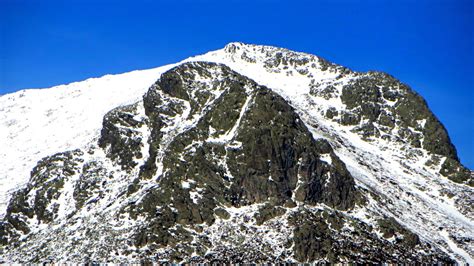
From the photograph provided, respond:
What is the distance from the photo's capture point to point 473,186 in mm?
158000

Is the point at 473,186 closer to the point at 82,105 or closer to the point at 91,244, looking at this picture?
the point at 91,244

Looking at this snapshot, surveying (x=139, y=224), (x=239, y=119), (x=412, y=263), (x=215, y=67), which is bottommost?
(x=412, y=263)

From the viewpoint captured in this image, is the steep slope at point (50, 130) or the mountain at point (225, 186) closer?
the mountain at point (225, 186)

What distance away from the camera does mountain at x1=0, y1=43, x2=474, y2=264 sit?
4382 inches

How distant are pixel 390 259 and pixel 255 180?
3002cm

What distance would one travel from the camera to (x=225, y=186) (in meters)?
123

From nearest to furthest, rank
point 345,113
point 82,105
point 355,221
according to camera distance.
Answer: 1. point 355,221
2. point 345,113
3. point 82,105

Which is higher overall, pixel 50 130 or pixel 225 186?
pixel 50 130

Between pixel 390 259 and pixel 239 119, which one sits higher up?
pixel 239 119

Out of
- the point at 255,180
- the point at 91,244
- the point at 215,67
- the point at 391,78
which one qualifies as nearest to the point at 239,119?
the point at 255,180

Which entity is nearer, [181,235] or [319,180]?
[181,235]

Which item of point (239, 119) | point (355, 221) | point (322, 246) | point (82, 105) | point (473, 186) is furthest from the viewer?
point (82, 105)

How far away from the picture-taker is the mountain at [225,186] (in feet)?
365

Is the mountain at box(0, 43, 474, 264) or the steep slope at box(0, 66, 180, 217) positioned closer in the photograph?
the mountain at box(0, 43, 474, 264)
